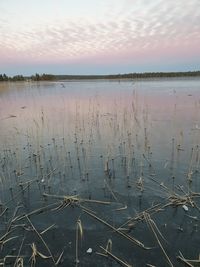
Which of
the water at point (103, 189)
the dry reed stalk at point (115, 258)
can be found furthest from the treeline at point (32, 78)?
the dry reed stalk at point (115, 258)

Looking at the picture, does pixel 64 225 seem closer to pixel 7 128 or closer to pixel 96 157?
pixel 96 157

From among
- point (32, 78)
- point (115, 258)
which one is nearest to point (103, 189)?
point (115, 258)

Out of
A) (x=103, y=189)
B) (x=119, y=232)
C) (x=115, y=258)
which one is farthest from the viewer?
(x=103, y=189)

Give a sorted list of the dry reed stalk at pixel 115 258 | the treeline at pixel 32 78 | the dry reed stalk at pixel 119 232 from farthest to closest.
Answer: the treeline at pixel 32 78 → the dry reed stalk at pixel 119 232 → the dry reed stalk at pixel 115 258

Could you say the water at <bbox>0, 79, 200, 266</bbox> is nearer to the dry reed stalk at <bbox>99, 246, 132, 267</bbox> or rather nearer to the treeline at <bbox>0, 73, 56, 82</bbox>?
the dry reed stalk at <bbox>99, 246, 132, 267</bbox>

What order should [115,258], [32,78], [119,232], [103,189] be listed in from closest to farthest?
[115,258] < [119,232] < [103,189] < [32,78]

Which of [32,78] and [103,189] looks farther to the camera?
[32,78]

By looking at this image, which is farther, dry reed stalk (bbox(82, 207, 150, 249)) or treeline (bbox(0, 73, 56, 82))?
treeline (bbox(0, 73, 56, 82))

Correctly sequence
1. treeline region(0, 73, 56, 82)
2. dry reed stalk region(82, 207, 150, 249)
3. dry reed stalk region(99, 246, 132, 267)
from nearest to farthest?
dry reed stalk region(99, 246, 132, 267) < dry reed stalk region(82, 207, 150, 249) < treeline region(0, 73, 56, 82)

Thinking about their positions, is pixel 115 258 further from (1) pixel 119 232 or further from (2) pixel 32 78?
(2) pixel 32 78

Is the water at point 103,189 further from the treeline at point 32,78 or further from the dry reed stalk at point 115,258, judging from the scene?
the treeline at point 32,78

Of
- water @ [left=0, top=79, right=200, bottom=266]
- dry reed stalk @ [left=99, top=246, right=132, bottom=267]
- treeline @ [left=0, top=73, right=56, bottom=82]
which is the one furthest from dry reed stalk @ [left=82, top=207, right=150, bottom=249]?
treeline @ [left=0, top=73, right=56, bottom=82]

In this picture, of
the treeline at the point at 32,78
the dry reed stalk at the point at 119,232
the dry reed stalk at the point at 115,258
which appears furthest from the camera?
the treeline at the point at 32,78

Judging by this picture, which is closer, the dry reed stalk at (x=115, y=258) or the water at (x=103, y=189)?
the dry reed stalk at (x=115, y=258)
